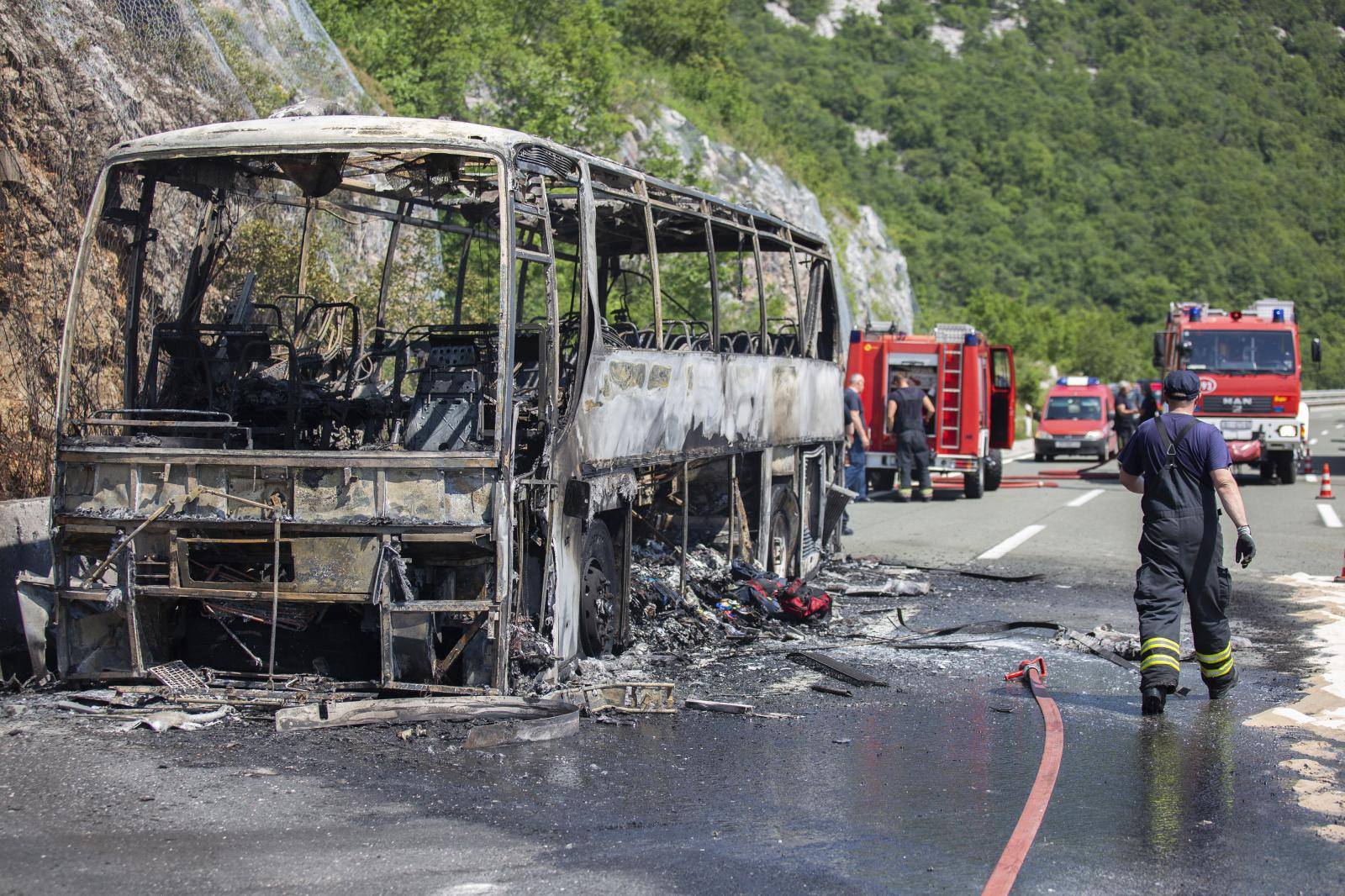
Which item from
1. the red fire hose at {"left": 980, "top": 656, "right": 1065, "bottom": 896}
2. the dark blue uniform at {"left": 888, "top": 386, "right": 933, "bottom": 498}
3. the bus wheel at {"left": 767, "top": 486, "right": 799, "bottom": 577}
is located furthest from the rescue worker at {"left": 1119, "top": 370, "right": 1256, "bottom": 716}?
the dark blue uniform at {"left": 888, "top": 386, "right": 933, "bottom": 498}

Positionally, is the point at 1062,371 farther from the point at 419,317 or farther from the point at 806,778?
the point at 806,778

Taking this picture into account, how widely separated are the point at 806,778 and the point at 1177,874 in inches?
66.2

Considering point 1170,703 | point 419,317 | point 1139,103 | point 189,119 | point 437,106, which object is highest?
point 1139,103

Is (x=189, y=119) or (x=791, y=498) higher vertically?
(x=189, y=119)

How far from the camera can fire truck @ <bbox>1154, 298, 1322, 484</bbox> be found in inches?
1002

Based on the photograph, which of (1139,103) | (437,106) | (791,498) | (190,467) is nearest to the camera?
(190,467)

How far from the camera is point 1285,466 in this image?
26.3 metres

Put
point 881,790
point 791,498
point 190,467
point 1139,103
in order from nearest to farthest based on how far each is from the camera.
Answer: point 881,790 → point 190,467 → point 791,498 → point 1139,103

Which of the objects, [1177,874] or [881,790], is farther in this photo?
[881,790]

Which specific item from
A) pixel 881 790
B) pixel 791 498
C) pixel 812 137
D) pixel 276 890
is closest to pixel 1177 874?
pixel 881 790

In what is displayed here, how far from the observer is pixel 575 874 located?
4.79 metres

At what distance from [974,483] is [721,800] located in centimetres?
1713

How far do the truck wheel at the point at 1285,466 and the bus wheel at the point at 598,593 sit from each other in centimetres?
2056

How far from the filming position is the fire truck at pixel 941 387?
73.1ft
